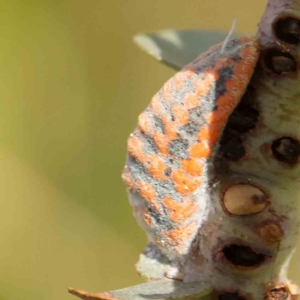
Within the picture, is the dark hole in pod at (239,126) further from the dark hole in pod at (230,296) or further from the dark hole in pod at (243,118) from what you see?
the dark hole in pod at (230,296)

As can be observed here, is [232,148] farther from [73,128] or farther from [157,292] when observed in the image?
[73,128]

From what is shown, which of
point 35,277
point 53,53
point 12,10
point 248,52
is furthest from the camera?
→ point 53,53

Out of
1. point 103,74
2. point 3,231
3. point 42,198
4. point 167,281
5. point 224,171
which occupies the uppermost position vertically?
point 103,74

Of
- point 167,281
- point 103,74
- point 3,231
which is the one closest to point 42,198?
point 3,231

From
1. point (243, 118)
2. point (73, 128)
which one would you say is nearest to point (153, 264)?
point (243, 118)

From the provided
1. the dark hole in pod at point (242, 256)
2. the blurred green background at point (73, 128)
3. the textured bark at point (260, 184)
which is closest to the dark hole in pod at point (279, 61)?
the textured bark at point (260, 184)

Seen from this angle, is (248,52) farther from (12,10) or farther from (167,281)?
(12,10)

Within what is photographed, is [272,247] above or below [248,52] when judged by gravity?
below
